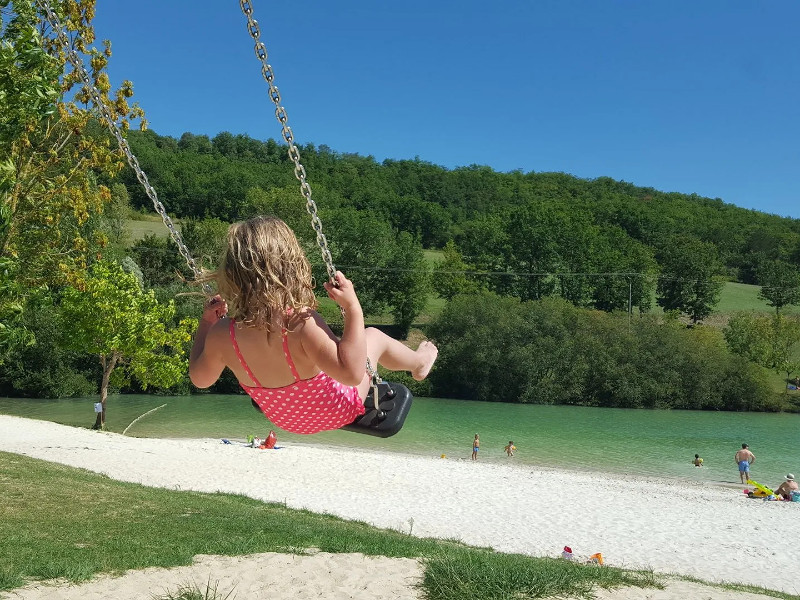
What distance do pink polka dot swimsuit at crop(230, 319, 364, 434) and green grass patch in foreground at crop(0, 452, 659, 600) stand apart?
4.31m

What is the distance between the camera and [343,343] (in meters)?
3.10

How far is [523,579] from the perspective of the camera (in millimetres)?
7820

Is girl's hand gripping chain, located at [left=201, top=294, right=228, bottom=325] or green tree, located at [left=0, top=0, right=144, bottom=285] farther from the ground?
green tree, located at [left=0, top=0, right=144, bottom=285]

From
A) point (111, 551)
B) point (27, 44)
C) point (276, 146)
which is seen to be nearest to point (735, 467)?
point (111, 551)

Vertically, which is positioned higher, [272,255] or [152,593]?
[272,255]

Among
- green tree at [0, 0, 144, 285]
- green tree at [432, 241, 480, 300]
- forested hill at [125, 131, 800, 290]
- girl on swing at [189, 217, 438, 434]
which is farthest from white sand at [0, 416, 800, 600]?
green tree at [432, 241, 480, 300]

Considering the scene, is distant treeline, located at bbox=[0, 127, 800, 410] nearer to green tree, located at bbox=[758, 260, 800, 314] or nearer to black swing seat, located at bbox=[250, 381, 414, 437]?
green tree, located at bbox=[758, 260, 800, 314]

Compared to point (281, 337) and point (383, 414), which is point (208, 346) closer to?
point (281, 337)

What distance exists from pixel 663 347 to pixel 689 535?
41.0 meters

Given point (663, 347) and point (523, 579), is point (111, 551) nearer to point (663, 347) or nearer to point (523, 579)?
point (523, 579)

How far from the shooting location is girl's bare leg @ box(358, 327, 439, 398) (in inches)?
141

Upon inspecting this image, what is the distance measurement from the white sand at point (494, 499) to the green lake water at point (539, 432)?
14.0 ft

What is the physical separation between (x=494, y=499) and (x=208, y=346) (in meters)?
18.4

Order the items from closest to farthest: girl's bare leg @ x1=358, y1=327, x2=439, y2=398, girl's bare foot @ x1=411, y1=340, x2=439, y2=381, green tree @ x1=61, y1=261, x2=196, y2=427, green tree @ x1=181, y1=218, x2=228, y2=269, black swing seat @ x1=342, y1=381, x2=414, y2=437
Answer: girl's bare leg @ x1=358, y1=327, x2=439, y2=398
black swing seat @ x1=342, y1=381, x2=414, y2=437
girl's bare foot @ x1=411, y1=340, x2=439, y2=381
green tree @ x1=61, y1=261, x2=196, y2=427
green tree @ x1=181, y1=218, x2=228, y2=269
